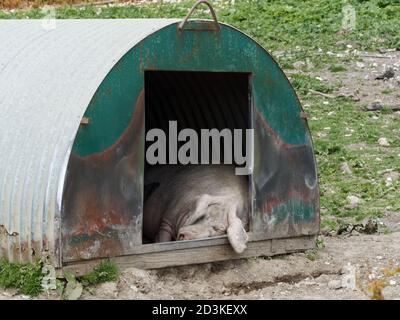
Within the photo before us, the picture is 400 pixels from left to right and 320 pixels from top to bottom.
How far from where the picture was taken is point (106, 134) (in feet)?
25.1

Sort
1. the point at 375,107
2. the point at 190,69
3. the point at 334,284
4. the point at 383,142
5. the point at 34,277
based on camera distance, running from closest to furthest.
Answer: the point at 34,277 < the point at 334,284 < the point at 190,69 < the point at 383,142 < the point at 375,107

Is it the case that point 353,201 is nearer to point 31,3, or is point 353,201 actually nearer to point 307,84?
point 307,84

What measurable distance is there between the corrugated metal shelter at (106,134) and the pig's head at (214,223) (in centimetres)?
13

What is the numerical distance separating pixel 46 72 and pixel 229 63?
134cm

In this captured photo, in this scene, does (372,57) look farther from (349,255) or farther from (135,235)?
(135,235)

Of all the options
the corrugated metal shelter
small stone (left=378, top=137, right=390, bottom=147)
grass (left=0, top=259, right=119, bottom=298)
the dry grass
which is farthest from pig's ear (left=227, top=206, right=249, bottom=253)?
the dry grass

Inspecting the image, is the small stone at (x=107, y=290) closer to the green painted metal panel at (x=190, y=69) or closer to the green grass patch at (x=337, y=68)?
the green painted metal panel at (x=190, y=69)

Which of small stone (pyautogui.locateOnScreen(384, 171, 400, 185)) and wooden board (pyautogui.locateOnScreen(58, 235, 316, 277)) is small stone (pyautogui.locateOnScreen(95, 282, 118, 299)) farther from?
small stone (pyautogui.locateOnScreen(384, 171, 400, 185))

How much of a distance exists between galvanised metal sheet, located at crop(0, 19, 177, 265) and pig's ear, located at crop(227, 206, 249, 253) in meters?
1.46

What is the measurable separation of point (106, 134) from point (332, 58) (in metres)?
9.40

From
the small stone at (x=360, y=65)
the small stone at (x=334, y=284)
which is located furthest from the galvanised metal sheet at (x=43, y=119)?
the small stone at (x=360, y=65)

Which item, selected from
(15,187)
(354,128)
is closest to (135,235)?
(15,187)

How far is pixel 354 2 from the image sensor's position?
19.1m

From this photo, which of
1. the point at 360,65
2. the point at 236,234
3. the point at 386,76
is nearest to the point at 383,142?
the point at 386,76
